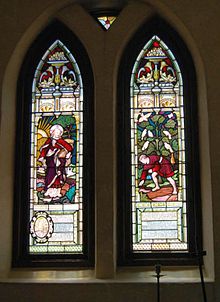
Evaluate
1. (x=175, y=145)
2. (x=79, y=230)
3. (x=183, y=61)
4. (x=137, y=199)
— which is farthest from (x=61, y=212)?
(x=183, y=61)

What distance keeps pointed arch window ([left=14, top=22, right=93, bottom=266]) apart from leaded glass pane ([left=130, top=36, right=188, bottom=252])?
0.41 meters

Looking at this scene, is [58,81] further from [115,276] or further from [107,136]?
[115,276]

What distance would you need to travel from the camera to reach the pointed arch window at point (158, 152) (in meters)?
4.93

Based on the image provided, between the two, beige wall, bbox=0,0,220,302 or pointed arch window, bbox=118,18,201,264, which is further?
pointed arch window, bbox=118,18,201,264

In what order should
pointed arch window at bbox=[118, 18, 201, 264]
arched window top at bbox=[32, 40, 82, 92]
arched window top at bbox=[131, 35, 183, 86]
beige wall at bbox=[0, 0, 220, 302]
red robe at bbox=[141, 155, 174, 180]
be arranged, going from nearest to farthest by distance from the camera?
beige wall at bbox=[0, 0, 220, 302]
pointed arch window at bbox=[118, 18, 201, 264]
red robe at bbox=[141, 155, 174, 180]
arched window top at bbox=[131, 35, 183, 86]
arched window top at bbox=[32, 40, 82, 92]

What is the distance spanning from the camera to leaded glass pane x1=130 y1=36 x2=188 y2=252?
16.2 feet

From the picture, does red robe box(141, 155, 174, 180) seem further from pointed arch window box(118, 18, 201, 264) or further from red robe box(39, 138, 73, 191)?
red robe box(39, 138, 73, 191)

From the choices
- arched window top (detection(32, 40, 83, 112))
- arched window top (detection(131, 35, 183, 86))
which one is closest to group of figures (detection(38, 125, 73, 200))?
arched window top (detection(32, 40, 83, 112))

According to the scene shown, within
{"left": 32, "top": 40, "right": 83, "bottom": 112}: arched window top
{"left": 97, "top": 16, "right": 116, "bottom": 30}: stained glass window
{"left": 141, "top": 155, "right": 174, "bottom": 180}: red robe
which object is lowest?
{"left": 141, "top": 155, "right": 174, "bottom": 180}: red robe

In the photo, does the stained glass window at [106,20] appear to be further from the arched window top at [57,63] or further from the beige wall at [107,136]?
the arched window top at [57,63]

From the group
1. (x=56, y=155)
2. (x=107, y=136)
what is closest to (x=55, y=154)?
(x=56, y=155)

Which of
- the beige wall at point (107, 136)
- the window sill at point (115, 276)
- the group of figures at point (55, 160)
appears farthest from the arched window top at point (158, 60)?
the window sill at point (115, 276)

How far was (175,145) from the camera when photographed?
5.09 m
